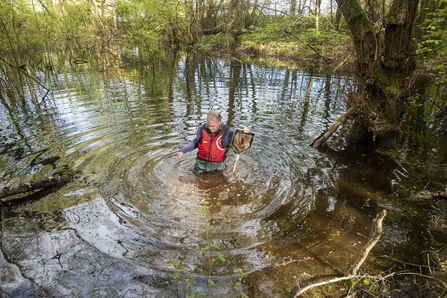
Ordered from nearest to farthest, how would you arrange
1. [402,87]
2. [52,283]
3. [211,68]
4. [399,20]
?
1. [52,283]
2. [399,20]
3. [402,87]
4. [211,68]

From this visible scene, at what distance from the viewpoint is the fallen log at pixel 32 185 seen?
166 inches

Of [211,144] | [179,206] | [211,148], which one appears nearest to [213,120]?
[211,144]

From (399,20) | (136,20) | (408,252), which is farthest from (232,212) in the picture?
(136,20)

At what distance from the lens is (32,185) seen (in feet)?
14.8

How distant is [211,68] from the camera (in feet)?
64.4

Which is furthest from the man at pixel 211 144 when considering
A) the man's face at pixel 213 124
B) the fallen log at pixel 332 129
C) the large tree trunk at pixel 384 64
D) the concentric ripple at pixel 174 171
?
the large tree trunk at pixel 384 64

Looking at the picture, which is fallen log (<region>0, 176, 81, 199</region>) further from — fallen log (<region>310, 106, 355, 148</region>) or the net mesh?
fallen log (<region>310, 106, 355, 148</region>)

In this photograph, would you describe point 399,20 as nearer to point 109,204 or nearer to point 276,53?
point 109,204

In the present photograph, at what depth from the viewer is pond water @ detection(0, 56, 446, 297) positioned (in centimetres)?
311

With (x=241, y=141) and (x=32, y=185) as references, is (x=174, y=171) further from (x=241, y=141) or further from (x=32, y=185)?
(x=32, y=185)

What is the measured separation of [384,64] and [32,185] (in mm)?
8507

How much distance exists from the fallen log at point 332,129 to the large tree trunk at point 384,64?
265 mm

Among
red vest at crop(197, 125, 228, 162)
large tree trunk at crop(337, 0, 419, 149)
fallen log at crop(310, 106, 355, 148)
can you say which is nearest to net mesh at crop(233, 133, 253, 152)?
red vest at crop(197, 125, 228, 162)

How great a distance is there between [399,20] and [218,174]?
18.4 ft
